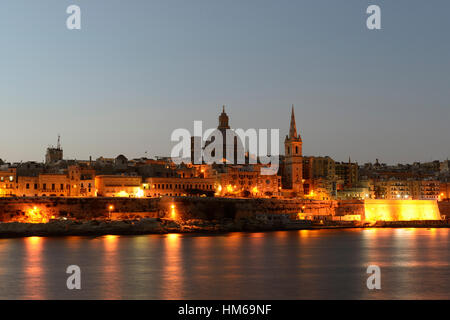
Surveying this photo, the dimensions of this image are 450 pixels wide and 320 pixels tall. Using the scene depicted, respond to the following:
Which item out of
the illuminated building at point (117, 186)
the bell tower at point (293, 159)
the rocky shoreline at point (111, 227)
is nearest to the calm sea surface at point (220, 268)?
the rocky shoreline at point (111, 227)

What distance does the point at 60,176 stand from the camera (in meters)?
46.9

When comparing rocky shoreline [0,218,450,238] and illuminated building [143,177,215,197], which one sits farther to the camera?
illuminated building [143,177,215,197]

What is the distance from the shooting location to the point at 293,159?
62250mm

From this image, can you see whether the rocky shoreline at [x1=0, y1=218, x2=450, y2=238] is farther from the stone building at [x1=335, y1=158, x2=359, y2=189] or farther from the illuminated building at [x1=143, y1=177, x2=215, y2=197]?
the stone building at [x1=335, y1=158, x2=359, y2=189]

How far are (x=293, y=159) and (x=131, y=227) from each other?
26.3 metres

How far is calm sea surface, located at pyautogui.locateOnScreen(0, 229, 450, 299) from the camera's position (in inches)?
753

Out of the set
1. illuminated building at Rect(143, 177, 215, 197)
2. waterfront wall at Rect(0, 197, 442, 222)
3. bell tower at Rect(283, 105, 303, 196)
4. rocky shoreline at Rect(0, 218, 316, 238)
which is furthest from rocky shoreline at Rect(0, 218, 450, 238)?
bell tower at Rect(283, 105, 303, 196)

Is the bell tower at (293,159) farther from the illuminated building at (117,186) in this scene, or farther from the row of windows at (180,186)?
the illuminated building at (117,186)

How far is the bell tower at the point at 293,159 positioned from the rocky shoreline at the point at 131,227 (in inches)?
565

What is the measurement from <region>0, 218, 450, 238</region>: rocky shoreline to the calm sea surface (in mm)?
2045

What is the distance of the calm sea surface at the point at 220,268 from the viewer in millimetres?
19125
